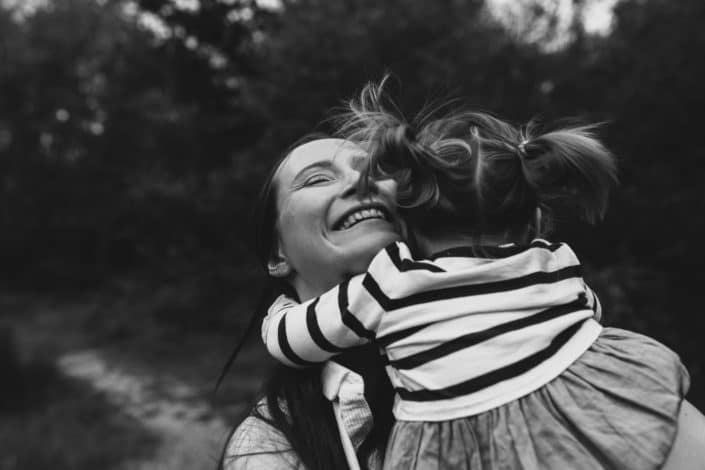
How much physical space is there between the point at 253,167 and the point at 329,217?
555 centimetres

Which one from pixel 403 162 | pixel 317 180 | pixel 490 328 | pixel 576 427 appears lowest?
pixel 576 427

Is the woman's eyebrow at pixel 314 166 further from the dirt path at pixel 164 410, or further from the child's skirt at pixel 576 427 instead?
the dirt path at pixel 164 410

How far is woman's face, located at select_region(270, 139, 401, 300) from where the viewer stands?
132cm

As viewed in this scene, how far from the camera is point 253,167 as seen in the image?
22.2ft

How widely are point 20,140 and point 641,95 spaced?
14.6 metres

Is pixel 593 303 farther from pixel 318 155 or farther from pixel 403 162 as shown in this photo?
pixel 318 155

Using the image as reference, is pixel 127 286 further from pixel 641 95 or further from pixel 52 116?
pixel 641 95

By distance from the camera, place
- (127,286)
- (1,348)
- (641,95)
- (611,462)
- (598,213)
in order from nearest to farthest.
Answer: (611,462), (598,213), (641,95), (1,348), (127,286)

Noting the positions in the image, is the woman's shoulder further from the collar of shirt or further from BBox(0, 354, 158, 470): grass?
BBox(0, 354, 158, 470): grass

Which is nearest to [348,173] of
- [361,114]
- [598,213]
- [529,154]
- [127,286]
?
[361,114]

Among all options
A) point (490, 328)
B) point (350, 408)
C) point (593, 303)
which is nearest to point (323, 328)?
point (350, 408)

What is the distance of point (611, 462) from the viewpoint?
104 cm

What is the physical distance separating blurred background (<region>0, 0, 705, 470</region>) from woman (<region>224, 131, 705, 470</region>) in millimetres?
472

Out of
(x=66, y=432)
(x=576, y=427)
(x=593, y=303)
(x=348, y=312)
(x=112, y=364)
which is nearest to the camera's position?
(x=576, y=427)
